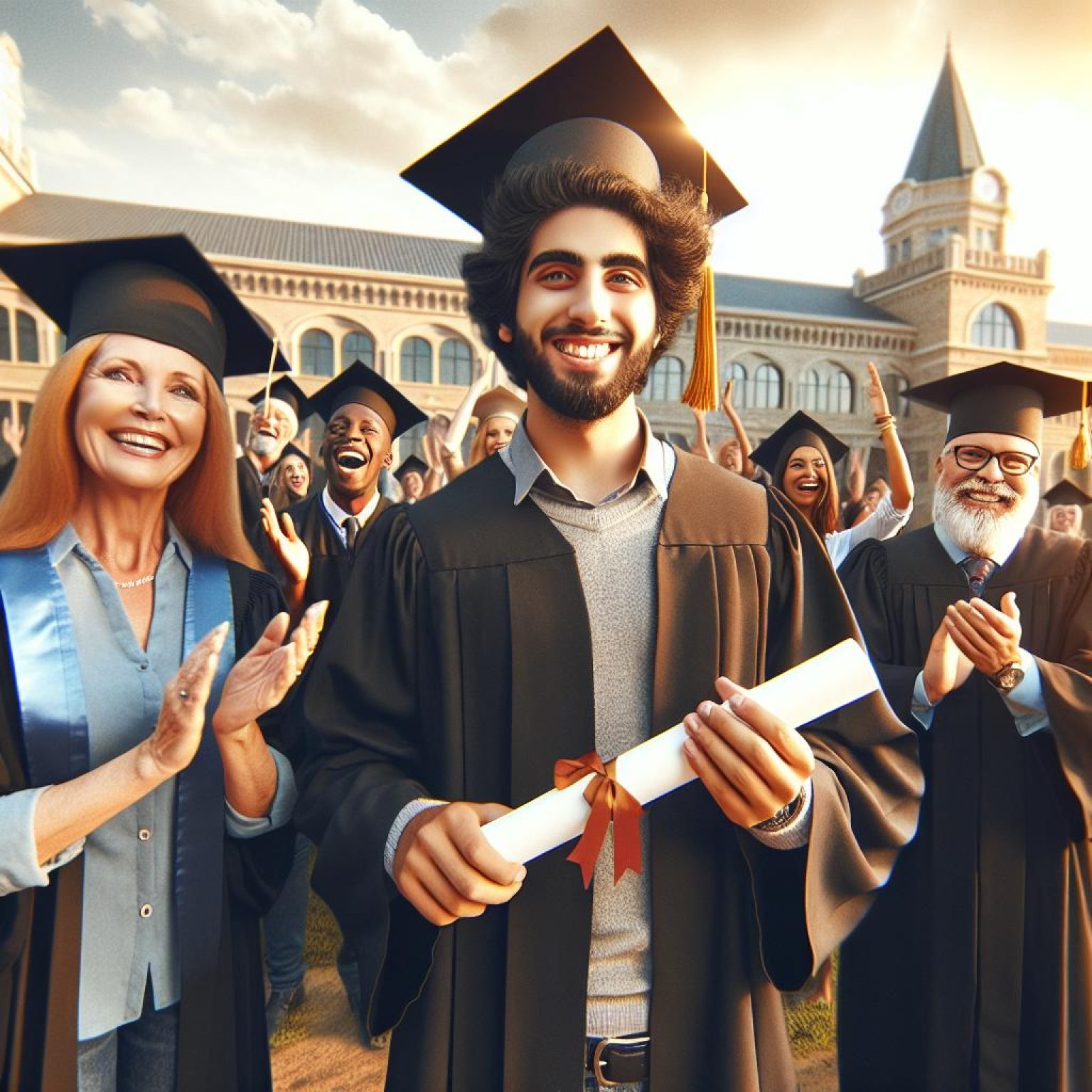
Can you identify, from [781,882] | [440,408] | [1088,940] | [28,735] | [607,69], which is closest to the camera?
[781,882]

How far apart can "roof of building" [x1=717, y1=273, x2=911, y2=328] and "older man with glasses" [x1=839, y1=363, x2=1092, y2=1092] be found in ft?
104

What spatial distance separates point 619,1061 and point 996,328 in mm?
39827

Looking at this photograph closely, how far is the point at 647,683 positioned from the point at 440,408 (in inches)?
1062

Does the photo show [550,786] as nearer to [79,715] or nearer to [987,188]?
[79,715]

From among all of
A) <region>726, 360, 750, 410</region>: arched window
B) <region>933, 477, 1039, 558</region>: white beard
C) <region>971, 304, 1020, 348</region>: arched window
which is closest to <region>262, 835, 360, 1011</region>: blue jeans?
<region>933, 477, 1039, 558</region>: white beard

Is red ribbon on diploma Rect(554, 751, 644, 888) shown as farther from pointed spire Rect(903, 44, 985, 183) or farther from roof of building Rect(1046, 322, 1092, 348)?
pointed spire Rect(903, 44, 985, 183)

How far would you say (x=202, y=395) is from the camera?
165 cm

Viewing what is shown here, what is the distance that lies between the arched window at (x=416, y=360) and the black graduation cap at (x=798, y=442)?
2429 centimetres

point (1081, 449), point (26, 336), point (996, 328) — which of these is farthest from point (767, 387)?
point (1081, 449)

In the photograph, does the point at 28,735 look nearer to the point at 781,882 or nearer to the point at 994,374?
the point at 781,882

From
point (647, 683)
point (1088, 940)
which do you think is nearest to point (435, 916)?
point (647, 683)

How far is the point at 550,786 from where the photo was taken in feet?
4.17

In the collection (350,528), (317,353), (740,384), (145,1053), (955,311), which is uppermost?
(955,311)

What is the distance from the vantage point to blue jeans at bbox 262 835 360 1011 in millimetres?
3422
